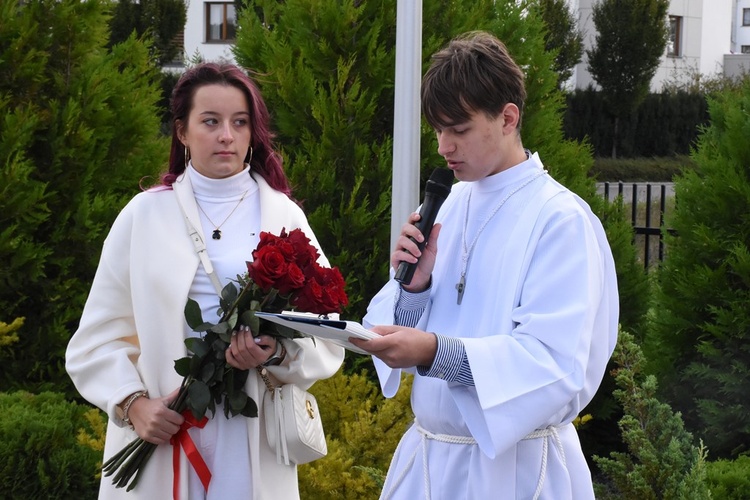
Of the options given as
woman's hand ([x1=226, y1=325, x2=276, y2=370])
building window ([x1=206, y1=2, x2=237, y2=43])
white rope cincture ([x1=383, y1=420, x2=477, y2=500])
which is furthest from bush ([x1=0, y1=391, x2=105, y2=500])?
building window ([x1=206, y1=2, x2=237, y2=43])

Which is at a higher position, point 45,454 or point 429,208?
point 429,208

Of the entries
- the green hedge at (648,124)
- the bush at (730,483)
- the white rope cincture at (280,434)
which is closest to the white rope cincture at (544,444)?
the white rope cincture at (280,434)

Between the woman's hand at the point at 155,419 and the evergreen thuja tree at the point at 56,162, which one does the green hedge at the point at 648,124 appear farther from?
the woman's hand at the point at 155,419

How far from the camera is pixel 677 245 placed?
521 centimetres

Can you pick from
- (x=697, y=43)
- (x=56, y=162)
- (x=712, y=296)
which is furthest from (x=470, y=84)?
(x=697, y=43)

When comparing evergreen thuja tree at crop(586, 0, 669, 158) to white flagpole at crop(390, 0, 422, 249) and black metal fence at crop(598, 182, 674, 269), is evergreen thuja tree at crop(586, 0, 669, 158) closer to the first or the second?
black metal fence at crop(598, 182, 674, 269)

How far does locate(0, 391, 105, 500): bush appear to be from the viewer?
4848 mm

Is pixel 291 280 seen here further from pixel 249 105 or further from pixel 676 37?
pixel 676 37

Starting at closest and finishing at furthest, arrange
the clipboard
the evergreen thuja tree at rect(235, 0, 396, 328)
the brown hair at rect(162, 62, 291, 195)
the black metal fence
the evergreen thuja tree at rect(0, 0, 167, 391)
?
the clipboard, the brown hair at rect(162, 62, 291, 195), the evergreen thuja tree at rect(235, 0, 396, 328), the evergreen thuja tree at rect(0, 0, 167, 391), the black metal fence

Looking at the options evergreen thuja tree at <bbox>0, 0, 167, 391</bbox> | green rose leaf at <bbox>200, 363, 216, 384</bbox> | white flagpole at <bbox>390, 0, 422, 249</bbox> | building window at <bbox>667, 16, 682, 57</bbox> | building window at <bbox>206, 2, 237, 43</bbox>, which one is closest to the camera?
green rose leaf at <bbox>200, 363, 216, 384</bbox>

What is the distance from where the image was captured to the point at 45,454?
16.3ft

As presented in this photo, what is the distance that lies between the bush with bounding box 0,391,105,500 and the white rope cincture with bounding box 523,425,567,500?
2651 millimetres

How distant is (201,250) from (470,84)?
3.80 ft

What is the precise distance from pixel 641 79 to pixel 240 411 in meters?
33.3
